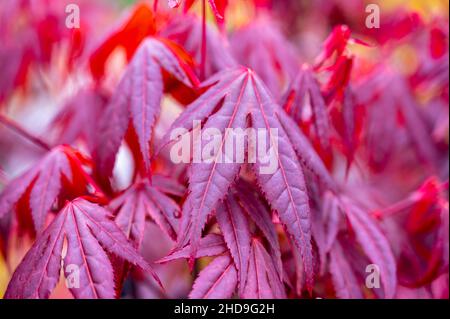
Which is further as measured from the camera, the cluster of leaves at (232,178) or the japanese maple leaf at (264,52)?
the japanese maple leaf at (264,52)

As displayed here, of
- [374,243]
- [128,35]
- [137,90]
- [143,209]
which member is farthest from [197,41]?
[374,243]

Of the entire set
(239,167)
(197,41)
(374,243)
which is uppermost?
(197,41)

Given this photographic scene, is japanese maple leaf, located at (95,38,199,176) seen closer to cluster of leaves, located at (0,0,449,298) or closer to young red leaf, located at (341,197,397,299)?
cluster of leaves, located at (0,0,449,298)

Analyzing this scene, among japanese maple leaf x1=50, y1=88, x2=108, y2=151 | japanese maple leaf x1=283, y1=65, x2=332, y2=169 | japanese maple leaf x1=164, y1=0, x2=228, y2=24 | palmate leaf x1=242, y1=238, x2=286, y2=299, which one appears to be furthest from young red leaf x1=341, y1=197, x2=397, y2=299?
japanese maple leaf x1=50, y1=88, x2=108, y2=151

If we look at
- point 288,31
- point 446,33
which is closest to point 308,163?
point 446,33

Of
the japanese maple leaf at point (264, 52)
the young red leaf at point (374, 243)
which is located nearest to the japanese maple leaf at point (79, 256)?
the young red leaf at point (374, 243)

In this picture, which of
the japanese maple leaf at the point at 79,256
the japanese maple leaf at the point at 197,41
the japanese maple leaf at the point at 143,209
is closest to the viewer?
the japanese maple leaf at the point at 79,256

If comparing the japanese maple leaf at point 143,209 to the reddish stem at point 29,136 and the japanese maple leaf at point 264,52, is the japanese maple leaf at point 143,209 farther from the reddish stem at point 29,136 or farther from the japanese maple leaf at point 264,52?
the japanese maple leaf at point 264,52

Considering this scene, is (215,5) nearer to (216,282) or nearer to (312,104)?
(312,104)
